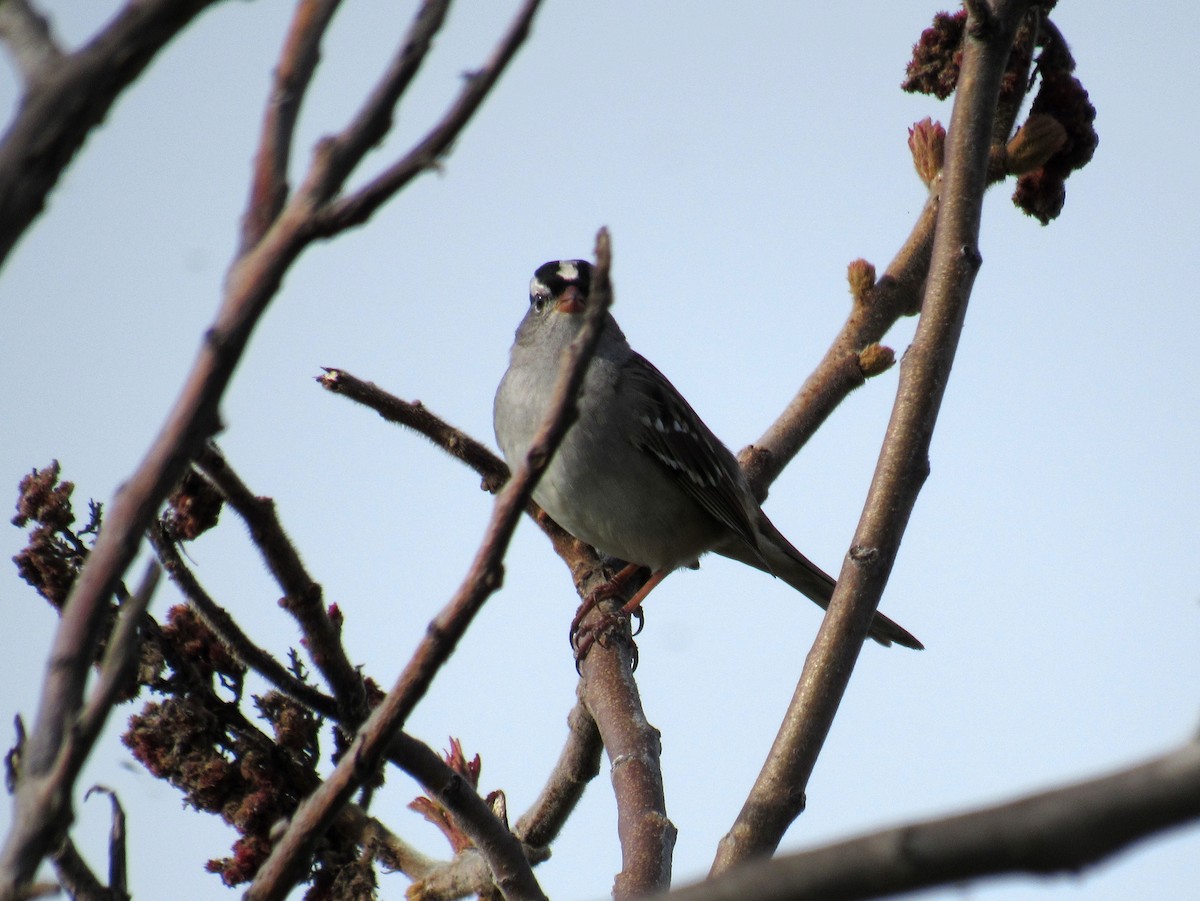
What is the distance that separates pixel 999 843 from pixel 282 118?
1.22m

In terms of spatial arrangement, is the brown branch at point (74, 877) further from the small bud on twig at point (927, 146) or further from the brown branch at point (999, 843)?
the small bud on twig at point (927, 146)

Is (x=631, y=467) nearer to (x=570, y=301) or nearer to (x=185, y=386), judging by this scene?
(x=570, y=301)

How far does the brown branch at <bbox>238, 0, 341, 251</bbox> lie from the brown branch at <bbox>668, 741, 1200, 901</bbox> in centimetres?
102

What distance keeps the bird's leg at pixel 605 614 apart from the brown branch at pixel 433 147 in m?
3.18

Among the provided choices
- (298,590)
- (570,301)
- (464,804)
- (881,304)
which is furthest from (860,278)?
(298,590)

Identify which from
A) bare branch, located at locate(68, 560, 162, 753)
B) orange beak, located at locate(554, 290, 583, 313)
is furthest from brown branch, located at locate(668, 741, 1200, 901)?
orange beak, located at locate(554, 290, 583, 313)

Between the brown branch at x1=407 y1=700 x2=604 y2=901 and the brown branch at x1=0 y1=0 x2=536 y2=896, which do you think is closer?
the brown branch at x1=0 y1=0 x2=536 y2=896

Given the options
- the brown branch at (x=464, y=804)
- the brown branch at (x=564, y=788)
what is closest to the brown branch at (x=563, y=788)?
the brown branch at (x=564, y=788)

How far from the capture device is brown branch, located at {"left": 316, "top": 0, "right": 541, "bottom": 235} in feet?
5.12

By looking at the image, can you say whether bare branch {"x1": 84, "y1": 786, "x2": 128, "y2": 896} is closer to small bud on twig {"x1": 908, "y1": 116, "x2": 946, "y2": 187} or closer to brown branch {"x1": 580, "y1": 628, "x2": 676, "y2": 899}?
brown branch {"x1": 580, "y1": 628, "x2": 676, "y2": 899}

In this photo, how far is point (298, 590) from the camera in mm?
2111

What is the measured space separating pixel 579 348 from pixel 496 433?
15.6 ft

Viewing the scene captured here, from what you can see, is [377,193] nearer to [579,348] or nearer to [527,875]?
[579,348]

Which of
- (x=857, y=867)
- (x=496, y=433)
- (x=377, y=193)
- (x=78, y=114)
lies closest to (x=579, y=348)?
(x=377, y=193)
